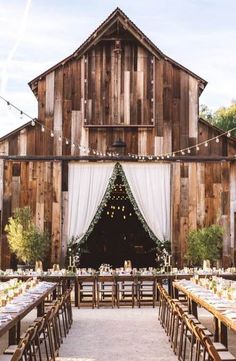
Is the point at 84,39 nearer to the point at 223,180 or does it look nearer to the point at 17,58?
the point at 17,58

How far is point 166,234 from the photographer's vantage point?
21328 mm

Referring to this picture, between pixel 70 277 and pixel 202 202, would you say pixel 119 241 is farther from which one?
pixel 70 277

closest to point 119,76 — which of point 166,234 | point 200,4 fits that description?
point 166,234

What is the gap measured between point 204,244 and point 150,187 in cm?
246

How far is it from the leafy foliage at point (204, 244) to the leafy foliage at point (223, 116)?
1660 cm

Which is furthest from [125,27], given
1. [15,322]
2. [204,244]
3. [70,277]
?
[15,322]

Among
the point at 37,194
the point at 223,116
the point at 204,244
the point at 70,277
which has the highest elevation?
the point at 223,116

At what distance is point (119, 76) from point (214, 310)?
12531mm

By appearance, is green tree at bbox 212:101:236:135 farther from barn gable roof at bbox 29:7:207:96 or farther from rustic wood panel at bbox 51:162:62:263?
rustic wood panel at bbox 51:162:62:263

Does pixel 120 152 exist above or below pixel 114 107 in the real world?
below

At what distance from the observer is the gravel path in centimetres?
1080

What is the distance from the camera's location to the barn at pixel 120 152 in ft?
69.6

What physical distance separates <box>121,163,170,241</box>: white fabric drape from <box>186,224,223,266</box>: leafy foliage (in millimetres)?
1270

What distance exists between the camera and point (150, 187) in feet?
70.6
